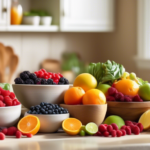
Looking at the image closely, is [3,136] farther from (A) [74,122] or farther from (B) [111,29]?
(B) [111,29]

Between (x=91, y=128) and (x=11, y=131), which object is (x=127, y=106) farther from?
(x=11, y=131)

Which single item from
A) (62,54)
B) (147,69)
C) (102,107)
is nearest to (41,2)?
(62,54)

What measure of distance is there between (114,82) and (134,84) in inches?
4.1

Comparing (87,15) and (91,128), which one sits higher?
(87,15)

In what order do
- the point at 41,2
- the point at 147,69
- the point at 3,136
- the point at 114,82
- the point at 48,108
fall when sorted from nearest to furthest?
the point at 3,136, the point at 48,108, the point at 114,82, the point at 147,69, the point at 41,2

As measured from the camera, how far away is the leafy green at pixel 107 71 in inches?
48.1

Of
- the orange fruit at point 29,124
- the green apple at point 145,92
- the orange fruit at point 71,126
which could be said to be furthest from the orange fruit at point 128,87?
the orange fruit at point 29,124

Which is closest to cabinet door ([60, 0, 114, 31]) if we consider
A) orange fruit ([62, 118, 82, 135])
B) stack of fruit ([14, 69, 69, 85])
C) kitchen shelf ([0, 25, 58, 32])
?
kitchen shelf ([0, 25, 58, 32])

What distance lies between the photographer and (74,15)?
3277 mm

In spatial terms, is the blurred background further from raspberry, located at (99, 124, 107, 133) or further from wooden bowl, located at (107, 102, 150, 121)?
raspberry, located at (99, 124, 107, 133)

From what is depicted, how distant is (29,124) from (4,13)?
216 cm

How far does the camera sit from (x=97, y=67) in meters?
1.28

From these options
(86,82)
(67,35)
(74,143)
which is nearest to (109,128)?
(74,143)

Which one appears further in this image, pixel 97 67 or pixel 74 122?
pixel 97 67
